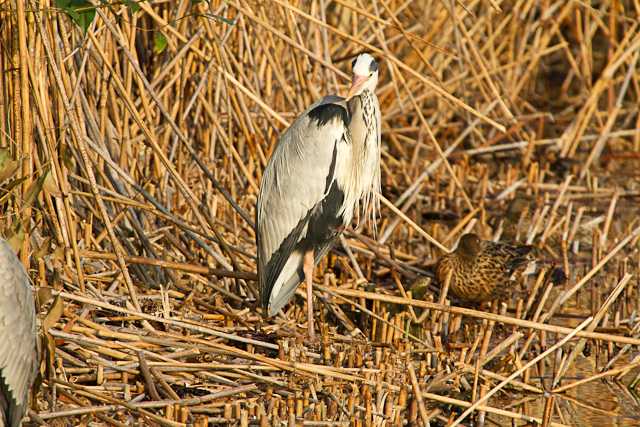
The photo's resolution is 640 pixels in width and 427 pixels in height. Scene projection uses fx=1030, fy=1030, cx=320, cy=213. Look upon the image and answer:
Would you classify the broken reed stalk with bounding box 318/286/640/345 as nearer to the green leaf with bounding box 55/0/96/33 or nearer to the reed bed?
the reed bed

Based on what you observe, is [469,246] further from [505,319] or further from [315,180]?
[505,319]

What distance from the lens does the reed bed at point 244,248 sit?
3.96 metres

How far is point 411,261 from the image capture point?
593cm

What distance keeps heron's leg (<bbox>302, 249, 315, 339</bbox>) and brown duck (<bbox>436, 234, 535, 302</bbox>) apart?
79 cm

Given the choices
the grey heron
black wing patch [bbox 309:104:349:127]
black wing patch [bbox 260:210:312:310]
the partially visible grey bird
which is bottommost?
the partially visible grey bird

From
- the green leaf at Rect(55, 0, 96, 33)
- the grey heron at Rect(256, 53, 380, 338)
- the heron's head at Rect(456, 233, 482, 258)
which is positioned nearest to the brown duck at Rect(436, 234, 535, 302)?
the heron's head at Rect(456, 233, 482, 258)

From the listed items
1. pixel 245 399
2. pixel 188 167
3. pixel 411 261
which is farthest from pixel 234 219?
pixel 245 399

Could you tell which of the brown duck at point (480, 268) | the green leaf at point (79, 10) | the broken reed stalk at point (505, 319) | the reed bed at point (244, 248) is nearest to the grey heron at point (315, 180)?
→ the reed bed at point (244, 248)

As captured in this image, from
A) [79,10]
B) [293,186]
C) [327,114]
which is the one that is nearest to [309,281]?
[293,186]

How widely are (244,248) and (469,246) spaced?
121 centimetres

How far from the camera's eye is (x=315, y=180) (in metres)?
4.76

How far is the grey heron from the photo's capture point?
468 cm

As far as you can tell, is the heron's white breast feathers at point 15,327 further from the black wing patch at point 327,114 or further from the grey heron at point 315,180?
the black wing patch at point 327,114

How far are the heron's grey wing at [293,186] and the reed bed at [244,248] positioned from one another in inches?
6.1
